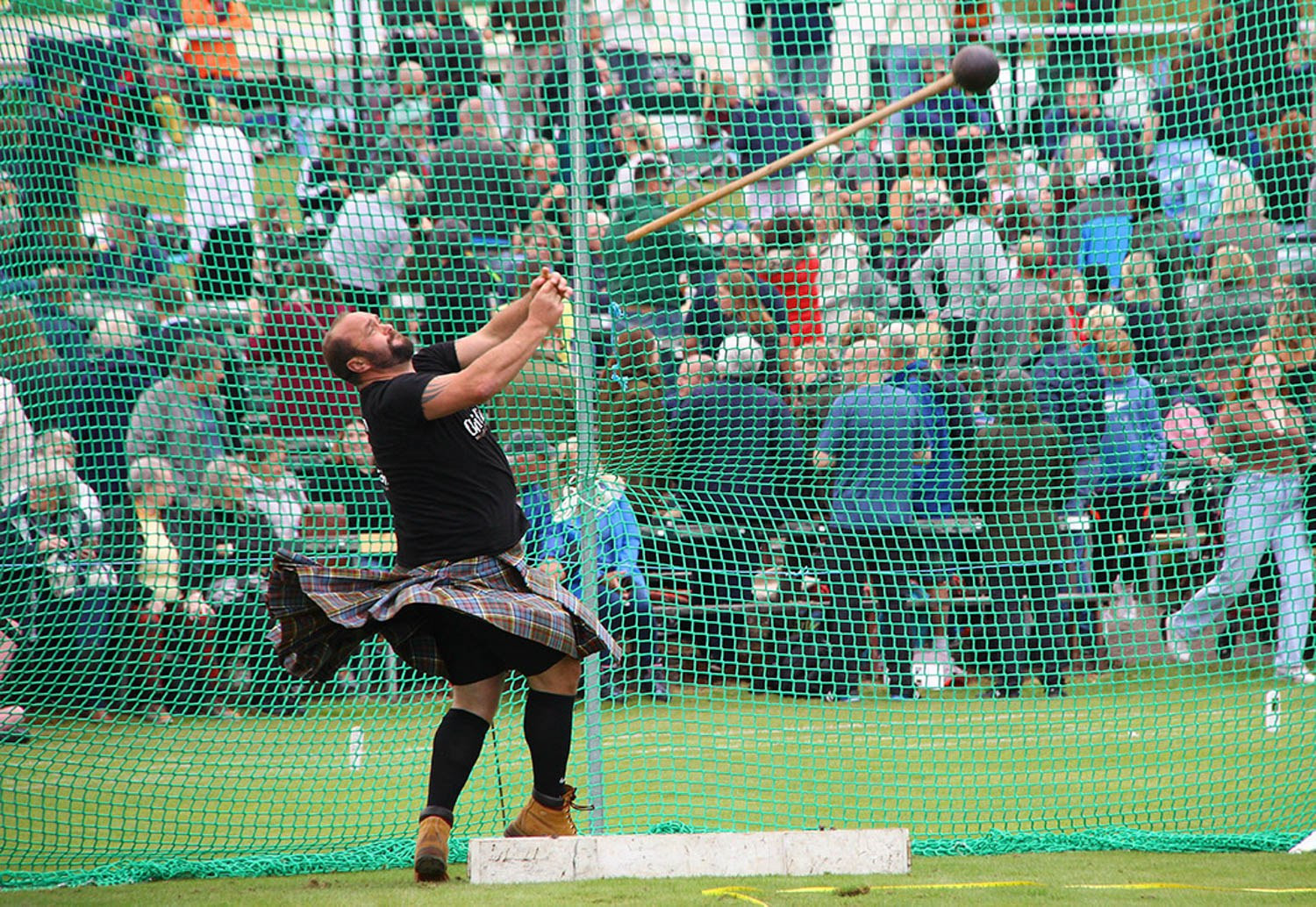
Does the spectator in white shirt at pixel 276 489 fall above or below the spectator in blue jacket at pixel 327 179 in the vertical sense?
below

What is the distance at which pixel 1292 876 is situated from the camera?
139 inches

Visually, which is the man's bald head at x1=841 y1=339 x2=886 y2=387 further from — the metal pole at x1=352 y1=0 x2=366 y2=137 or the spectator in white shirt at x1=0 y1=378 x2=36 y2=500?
the spectator in white shirt at x1=0 y1=378 x2=36 y2=500

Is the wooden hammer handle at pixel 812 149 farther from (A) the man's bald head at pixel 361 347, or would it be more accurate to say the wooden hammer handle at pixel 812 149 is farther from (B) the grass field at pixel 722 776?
(B) the grass field at pixel 722 776

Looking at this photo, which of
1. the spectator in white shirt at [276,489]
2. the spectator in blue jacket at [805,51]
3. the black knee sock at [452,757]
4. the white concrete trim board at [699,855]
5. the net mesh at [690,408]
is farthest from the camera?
the spectator in blue jacket at [805,51]

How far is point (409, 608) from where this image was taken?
3.50 meters

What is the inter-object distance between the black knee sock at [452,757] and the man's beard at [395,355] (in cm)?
84

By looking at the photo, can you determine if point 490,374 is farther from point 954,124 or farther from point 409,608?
point 954,124

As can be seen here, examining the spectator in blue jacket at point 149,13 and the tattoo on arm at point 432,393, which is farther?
the spectator in blue jacket at point 149,13

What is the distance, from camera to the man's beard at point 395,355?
3625 mm

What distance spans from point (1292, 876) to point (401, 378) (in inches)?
92.6

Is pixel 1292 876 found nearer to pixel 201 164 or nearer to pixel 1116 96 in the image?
pixel 1116 96

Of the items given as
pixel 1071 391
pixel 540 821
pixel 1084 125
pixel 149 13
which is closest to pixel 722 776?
pixel 540 821

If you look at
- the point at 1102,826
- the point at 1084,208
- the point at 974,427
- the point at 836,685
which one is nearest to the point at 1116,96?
the point at 1084,208

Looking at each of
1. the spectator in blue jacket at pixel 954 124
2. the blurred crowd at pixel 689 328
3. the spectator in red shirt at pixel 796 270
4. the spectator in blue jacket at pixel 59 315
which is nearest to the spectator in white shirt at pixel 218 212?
the blurred crowd at pixel 689 328
